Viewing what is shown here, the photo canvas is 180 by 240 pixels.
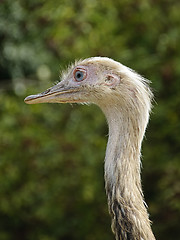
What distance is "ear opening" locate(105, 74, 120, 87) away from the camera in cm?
350

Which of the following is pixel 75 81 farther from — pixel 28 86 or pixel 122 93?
pixel 28 86

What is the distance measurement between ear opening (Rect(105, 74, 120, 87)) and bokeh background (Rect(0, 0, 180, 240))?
2.50m

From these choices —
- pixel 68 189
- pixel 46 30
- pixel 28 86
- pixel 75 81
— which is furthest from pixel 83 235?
pixel 75 81

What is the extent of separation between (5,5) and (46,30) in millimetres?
594

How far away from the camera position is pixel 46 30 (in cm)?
614

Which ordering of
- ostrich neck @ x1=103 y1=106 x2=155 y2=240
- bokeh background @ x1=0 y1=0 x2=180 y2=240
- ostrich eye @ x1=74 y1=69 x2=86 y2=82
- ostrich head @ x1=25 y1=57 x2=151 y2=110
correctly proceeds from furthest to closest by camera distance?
bokeh background @ x1=0 y1=0 x2=180 y2=240, ostrich eye @ x1=74 y1=69 x2=86 y2=82, ostrich head @ x1=25 y1=57 x2=151 y2=110, ostrich neck @ x1=103 y1=106 x2=155 y2=240

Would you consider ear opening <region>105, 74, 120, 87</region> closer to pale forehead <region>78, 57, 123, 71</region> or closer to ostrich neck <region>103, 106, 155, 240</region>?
pale forehead <region>78, 57, 123, 71</region>

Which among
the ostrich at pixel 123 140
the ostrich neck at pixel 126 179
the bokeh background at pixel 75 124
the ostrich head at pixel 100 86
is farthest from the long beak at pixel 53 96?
the bokeh background at pixel 75 124

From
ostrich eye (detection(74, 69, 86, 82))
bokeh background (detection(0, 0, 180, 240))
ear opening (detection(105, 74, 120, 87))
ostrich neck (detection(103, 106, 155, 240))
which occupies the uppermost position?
bokeh background (detection(0, 0, 180, 240))

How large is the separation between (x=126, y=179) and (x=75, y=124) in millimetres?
3110

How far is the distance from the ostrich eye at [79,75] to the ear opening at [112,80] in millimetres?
211

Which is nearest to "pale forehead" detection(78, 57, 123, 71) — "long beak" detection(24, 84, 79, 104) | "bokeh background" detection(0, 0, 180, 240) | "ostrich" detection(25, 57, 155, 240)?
"ostrich" detection(25, 57, 155, 240)

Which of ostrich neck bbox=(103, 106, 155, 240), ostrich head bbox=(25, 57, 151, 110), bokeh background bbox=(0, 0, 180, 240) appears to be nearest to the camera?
ostrich neck bbox=(103, 106, 155, 240)

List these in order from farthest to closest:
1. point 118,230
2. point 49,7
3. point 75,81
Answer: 1. point 49,7
2. point 75,81
3. point 118,230
